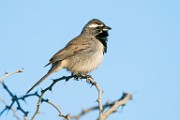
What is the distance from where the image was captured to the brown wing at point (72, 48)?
27.6ft

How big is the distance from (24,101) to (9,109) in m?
0.22

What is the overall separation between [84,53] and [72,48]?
0.42 m

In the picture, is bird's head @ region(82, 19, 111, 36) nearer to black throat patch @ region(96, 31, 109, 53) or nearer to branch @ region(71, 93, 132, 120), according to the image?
black throat patch @ region(96, 31, 109, 53)

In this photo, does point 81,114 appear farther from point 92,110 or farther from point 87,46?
point 87,46

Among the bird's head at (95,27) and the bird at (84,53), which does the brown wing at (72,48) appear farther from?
the bird's head at (95,27)

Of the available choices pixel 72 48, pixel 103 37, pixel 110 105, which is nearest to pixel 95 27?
pixel 103 37

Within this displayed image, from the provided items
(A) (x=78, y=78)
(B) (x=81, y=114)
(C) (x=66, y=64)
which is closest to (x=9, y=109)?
(B) (x=81, y=114)

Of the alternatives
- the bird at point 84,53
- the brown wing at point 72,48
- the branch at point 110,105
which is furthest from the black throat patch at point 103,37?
the branch at point 110,105

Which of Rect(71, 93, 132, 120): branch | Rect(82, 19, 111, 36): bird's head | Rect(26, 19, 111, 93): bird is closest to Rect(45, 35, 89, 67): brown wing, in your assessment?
Rect(26, 19, 111, 93): bird

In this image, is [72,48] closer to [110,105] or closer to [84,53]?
[84,53]

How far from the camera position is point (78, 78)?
7938mm

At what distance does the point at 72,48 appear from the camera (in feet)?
29.7

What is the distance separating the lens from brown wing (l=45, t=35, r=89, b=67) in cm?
840

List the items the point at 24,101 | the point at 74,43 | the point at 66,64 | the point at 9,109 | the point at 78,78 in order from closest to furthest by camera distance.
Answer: the point at 9,109
the point at 24,101
the point at 78,78
the point at 66,64
the point at 74,43
